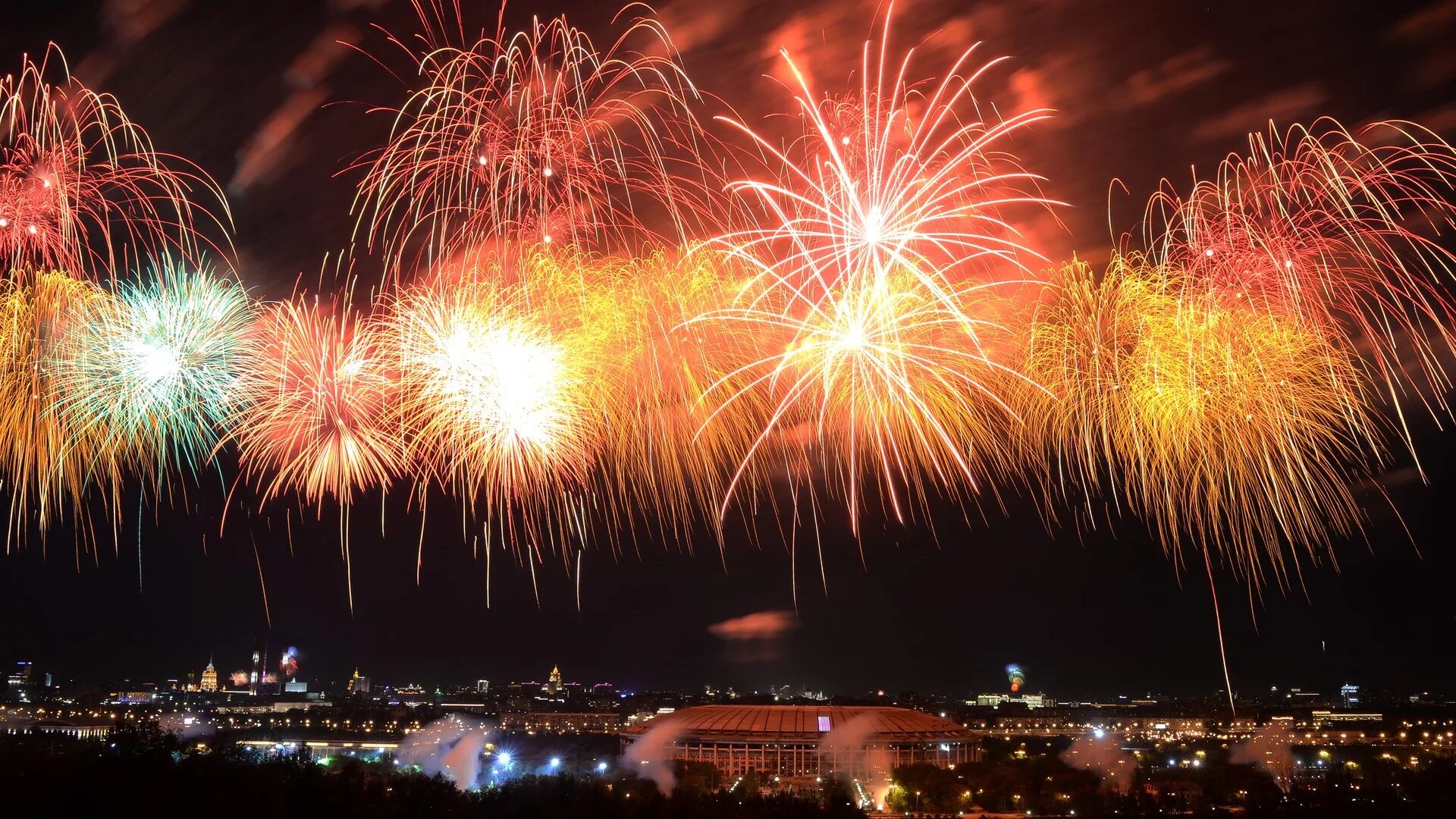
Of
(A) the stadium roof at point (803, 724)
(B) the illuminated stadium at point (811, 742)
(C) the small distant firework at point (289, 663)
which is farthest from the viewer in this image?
(C) the small distant firework at point (289, 663)

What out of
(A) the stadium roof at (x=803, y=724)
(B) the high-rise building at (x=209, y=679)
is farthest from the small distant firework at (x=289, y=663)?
(A) the stadium roof at (x=803, y=724)

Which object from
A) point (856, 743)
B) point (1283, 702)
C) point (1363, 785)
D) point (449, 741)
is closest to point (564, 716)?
point (449, 741)

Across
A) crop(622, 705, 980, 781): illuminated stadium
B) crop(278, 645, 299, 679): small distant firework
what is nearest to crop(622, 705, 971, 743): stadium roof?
crop(622, 705, 980, 781): illuminated stadium

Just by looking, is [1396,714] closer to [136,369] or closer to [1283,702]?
[1283,702]

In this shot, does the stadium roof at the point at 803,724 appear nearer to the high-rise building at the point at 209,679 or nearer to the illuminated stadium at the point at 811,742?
the illuminated stadium at the point at 811,742

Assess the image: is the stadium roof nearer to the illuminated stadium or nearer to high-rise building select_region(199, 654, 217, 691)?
the illuminated stadium

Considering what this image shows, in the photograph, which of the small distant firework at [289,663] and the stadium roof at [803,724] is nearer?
the stadium roof at [803,724]

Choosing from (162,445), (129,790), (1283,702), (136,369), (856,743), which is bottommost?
(1283,702)

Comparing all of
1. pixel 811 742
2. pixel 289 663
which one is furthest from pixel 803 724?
pixel 289 663
